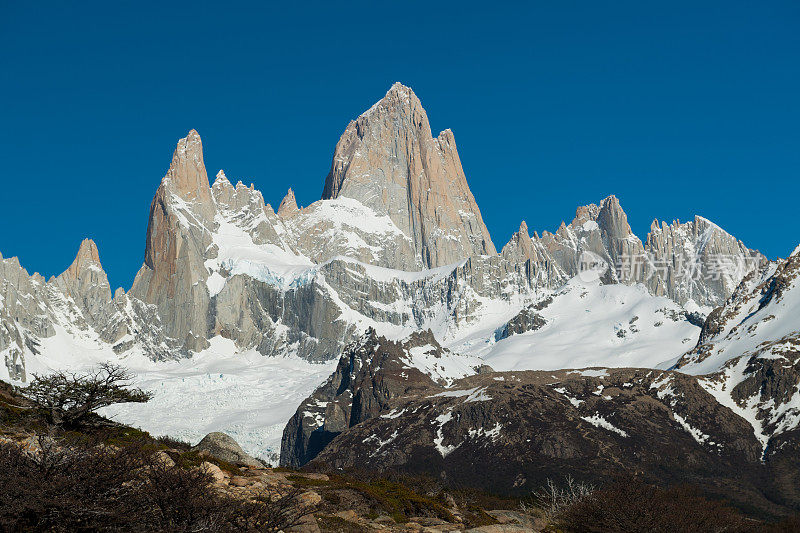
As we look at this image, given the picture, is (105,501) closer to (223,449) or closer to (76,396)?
(76,396)

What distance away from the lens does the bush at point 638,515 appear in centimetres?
4997

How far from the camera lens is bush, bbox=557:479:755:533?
50.0 metres

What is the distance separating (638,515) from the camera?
50.4 metres

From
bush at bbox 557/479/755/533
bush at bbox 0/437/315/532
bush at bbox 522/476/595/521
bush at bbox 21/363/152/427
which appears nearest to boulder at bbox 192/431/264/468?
bush at bbox 21/363/152/427

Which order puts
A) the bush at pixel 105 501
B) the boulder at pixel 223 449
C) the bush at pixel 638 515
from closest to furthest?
the bush at pixel 105 501
the bush at pixel 638 515
the boulder at pixel 223 449

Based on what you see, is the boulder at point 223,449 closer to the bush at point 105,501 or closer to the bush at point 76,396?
the bush at point 76,396

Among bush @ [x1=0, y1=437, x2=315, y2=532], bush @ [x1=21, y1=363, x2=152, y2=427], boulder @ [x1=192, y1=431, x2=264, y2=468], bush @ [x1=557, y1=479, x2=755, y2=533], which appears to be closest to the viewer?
bush @ [x1=0, y1=437, x2=315, y2=532]

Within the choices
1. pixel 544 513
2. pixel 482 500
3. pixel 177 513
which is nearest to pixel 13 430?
pixel 177 513

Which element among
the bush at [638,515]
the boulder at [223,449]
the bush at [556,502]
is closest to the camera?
the bush at [638,515]

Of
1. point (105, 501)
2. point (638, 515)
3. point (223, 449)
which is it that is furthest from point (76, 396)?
point (638, 515)

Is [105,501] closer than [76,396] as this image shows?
Yes

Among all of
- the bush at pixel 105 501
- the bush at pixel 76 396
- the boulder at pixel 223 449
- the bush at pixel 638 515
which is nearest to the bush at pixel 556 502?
the bush at pixel 638 515

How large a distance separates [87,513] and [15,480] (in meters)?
2.58

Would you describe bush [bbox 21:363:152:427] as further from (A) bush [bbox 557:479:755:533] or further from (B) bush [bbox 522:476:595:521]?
(B) bush [bbox 522:476:595:521]
